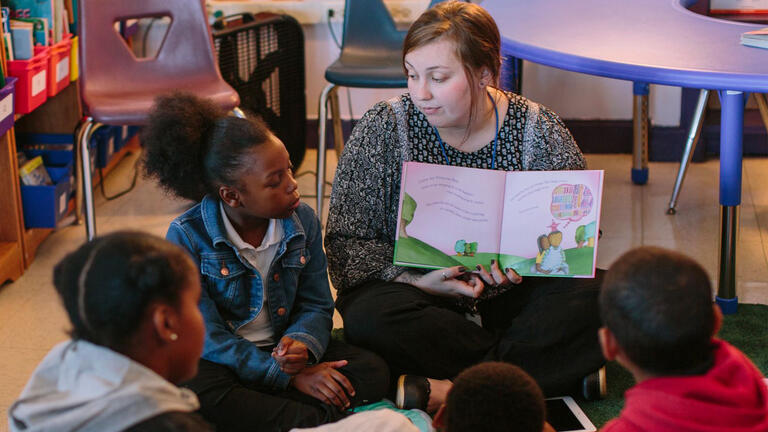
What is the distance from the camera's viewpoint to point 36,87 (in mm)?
2514

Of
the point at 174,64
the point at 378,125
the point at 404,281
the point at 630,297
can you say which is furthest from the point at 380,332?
the point at 174,64

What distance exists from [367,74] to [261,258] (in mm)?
1130

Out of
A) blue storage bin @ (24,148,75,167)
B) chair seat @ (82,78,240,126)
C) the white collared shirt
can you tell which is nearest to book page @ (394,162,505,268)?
the white collared shirt

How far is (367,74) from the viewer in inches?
106

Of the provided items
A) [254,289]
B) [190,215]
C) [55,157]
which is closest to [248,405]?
[254,289]

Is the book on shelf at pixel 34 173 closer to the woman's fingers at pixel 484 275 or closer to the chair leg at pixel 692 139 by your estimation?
the woman's fingers at pixel 484 275

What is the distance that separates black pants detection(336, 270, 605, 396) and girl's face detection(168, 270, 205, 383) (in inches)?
25.8

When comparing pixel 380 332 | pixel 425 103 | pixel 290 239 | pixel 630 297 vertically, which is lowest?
pixel 380 332

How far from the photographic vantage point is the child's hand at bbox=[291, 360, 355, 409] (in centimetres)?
166

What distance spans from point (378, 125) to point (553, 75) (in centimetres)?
171

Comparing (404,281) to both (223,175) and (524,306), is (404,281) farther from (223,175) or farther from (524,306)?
(223,175)

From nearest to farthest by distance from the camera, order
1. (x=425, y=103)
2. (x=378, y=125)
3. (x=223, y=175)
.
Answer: (x=223, y=175)
(x=425, y=103)
(x=378, y=125)

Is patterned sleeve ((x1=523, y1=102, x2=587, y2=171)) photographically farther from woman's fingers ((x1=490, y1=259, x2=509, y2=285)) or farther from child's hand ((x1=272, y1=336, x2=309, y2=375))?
child's hand ((x1=272, y1=336, x2=309, y2=375))

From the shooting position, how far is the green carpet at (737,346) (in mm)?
1785
